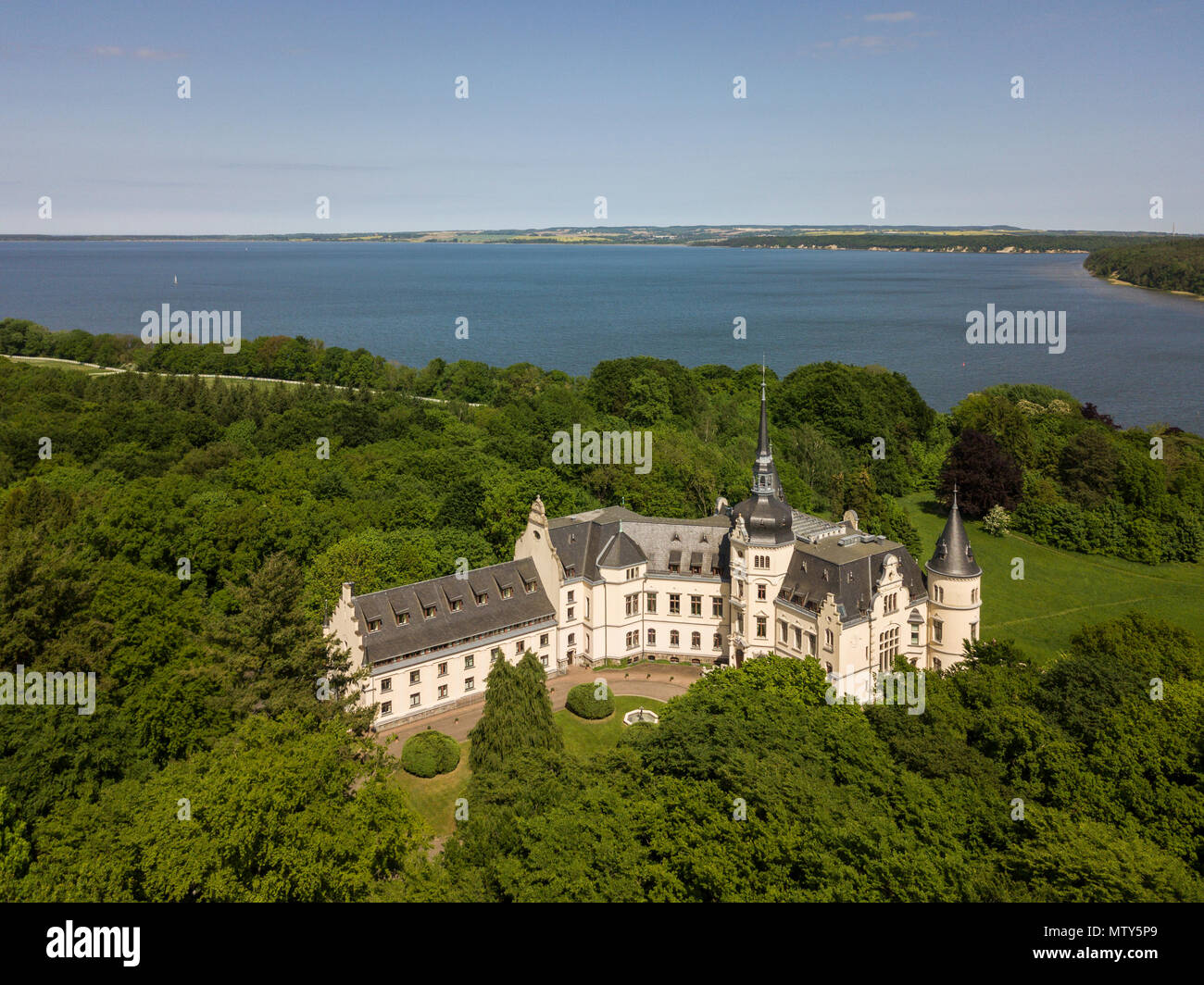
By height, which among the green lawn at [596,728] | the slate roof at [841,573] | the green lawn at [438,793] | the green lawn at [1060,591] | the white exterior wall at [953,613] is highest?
the slate roof at [841,573]

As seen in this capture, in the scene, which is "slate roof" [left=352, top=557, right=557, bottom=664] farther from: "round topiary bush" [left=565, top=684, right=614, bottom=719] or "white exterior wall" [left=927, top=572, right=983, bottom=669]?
"white exterior wall" [left=927, top=572, right=983, bottom=669]

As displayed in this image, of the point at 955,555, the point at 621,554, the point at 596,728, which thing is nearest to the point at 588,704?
the point at 596,728

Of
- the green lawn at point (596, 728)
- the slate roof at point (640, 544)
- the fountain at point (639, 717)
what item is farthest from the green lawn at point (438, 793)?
the slate roof at point (640, 544)

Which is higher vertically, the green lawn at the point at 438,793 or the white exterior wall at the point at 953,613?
the white exterior wall at the point at 953,613

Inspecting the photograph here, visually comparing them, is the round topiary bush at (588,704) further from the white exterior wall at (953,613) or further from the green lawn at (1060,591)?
the green lawn at (1060,591)

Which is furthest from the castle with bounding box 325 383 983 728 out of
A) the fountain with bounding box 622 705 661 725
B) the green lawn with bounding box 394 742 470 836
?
the fountain with bounding box 622 705 661 725

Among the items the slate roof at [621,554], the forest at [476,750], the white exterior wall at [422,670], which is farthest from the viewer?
the slate roof at [621,554]

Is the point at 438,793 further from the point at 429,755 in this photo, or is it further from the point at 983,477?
the point at 983,477
